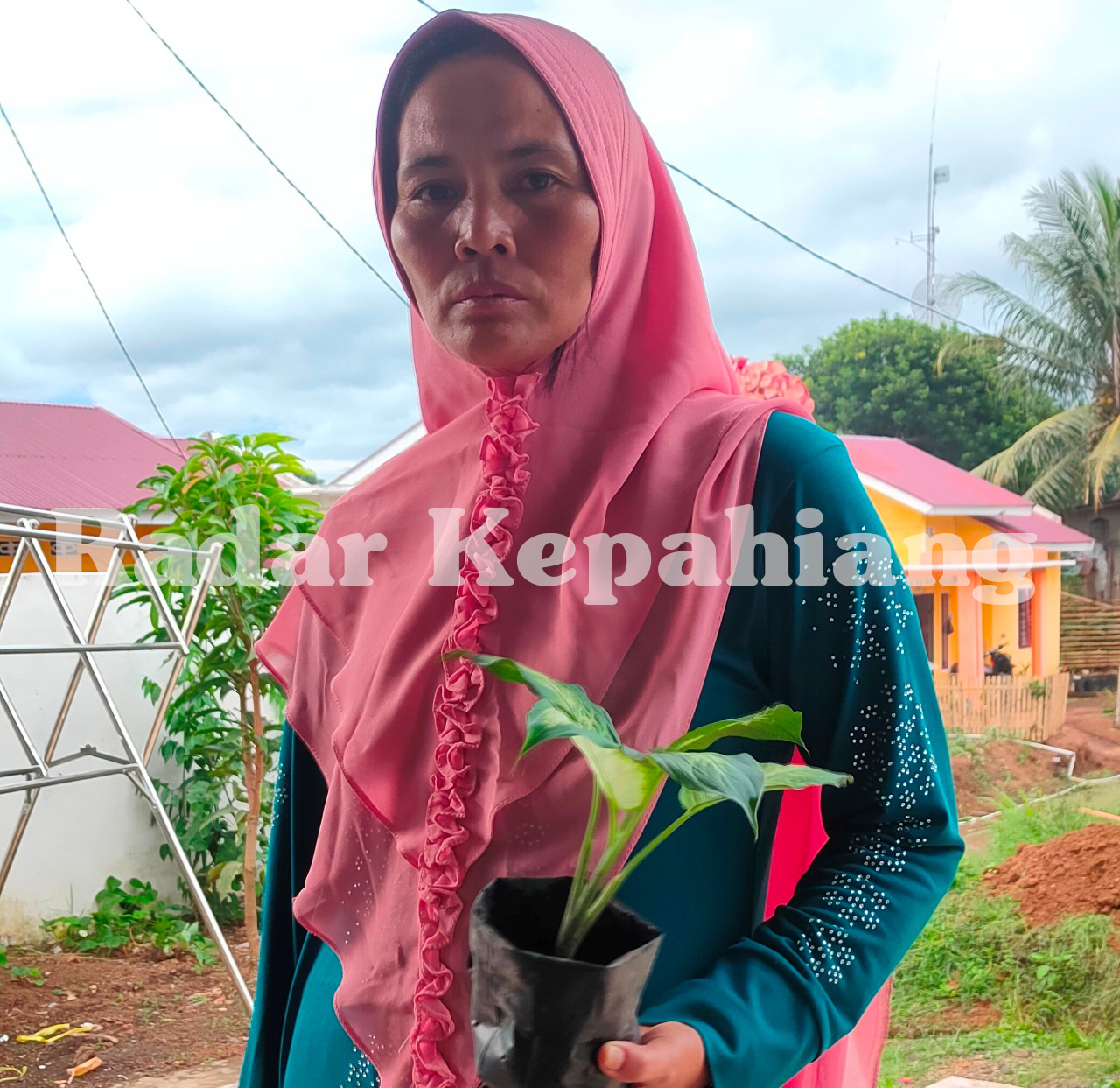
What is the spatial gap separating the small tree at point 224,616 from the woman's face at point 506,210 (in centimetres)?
145

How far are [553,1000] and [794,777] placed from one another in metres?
0.10

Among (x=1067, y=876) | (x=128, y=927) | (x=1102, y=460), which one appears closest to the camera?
(x=128, y=927)

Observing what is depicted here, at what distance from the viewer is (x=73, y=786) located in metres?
2.39

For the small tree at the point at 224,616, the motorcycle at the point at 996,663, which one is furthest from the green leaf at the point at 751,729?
the motorcycle at the point at 996,663

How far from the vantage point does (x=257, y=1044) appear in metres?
0.67

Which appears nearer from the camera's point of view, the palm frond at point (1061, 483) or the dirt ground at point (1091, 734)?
the dirt ground at point (1091, 734)

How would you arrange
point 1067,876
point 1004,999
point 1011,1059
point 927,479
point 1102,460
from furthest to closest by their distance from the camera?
point 927,479 → point 1102,460 → point 1067,876 → point 1004,999 → point 1011,1059

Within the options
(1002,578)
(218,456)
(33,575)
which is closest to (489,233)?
(218,456)

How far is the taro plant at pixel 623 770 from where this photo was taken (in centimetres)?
33

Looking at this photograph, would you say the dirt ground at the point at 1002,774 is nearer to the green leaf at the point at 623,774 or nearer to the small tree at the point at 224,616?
the small tree at the point at 224,616

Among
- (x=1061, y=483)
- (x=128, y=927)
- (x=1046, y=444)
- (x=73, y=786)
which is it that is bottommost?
(x=128, y=927)

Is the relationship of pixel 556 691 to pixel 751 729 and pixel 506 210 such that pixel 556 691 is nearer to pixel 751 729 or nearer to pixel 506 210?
pixel 751 729

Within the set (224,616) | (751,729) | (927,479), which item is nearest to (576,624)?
(751,729)

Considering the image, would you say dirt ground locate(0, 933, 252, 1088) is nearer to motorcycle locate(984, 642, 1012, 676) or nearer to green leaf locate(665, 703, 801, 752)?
green leaf locate(665, 703, 801, 752)
